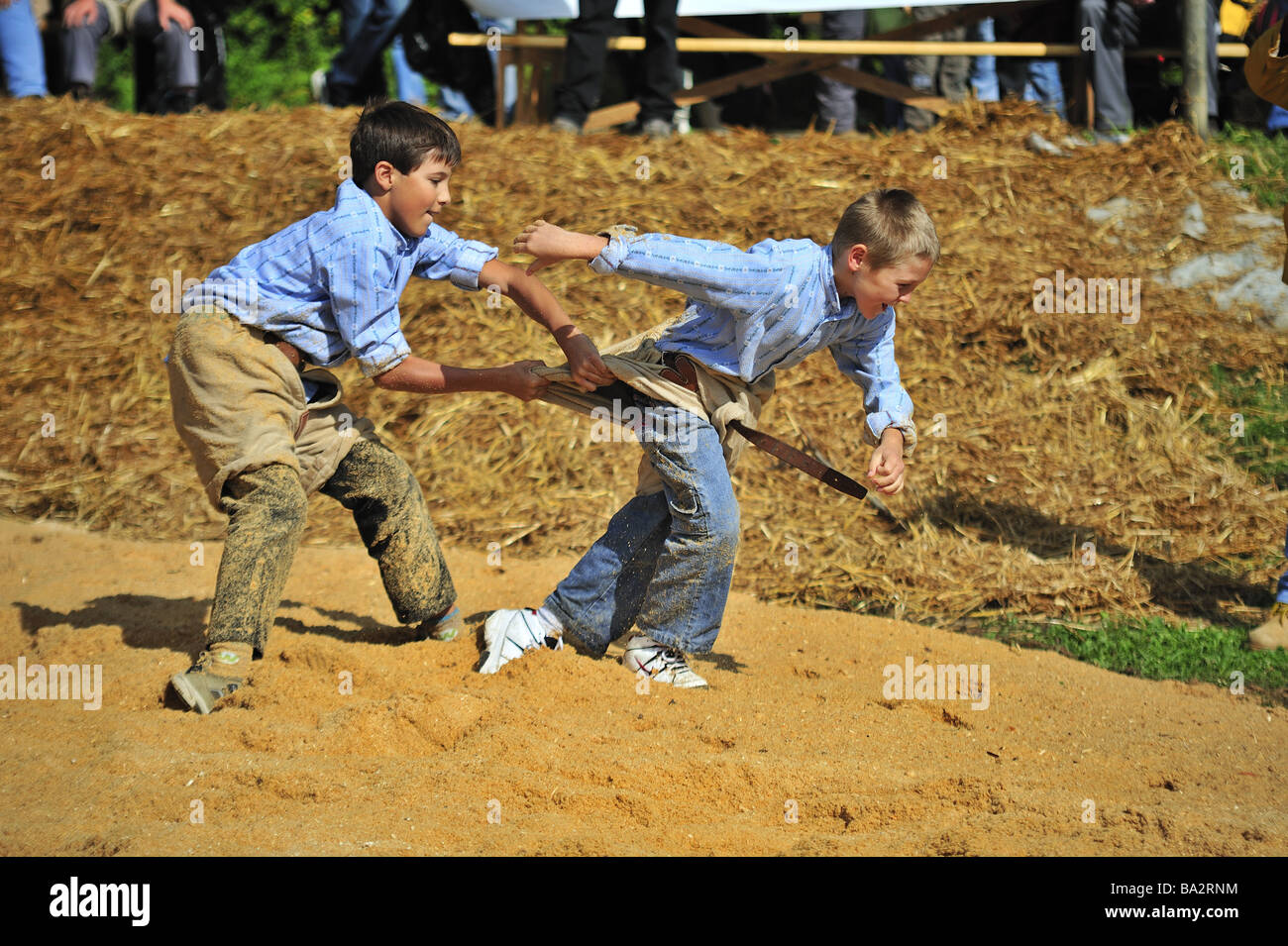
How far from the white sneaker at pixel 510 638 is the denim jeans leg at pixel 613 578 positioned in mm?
77

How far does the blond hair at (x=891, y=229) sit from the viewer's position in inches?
135

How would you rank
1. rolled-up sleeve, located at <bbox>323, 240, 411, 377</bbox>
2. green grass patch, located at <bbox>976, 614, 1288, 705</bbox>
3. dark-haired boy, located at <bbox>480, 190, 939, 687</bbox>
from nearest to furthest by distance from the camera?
1. dark-haired boy, located at <bbox>480, 190, 939, 687</bbox>
2. rolled-up sleeve, located at <bbox>323, 240, 411, 377</bbox>
3. green grass patch, located at <bbox>976, 614, 1288, 705</bbox>

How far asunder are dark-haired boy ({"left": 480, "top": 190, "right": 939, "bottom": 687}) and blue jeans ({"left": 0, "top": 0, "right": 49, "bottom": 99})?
6754 millimetres

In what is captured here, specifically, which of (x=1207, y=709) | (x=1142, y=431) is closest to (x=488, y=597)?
(x=1207, y=709)

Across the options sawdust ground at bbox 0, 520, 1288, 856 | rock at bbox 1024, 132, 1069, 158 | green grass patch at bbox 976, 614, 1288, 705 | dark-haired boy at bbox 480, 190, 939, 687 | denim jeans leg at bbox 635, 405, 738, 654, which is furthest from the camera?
rock at bbox 1024, 132, 1069, 158

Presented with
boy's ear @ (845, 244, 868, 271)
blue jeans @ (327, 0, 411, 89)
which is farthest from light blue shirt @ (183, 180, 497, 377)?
blue jeans @ (327, 0, 411, 89)

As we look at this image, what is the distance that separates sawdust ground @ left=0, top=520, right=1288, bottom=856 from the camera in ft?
9.06

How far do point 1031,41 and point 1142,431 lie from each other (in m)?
3.87

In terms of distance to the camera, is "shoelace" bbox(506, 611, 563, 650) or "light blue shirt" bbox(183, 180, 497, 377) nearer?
"light blue shirt" bbox(183, 180, 497, 377)

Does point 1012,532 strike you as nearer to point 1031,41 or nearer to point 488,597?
point 488,597

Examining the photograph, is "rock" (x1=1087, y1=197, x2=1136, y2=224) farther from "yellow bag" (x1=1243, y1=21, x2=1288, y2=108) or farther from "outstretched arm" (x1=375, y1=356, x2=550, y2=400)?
"outstretched arm" (x1=375, y1=356, x2=550, y2=400)

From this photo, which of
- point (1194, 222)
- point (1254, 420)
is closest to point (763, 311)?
point (1254, 420)

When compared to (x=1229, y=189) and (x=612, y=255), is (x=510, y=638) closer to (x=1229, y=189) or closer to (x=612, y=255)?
(x=612, y=255)

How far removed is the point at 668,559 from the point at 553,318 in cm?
82
